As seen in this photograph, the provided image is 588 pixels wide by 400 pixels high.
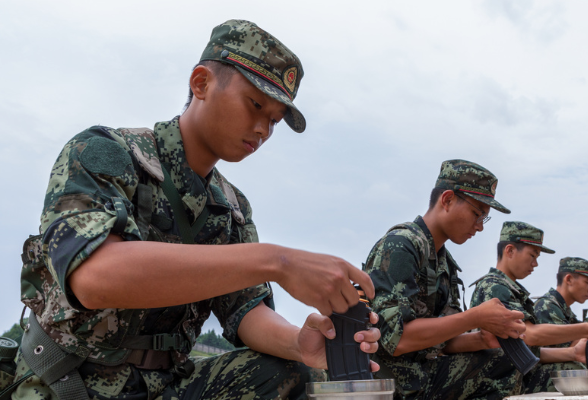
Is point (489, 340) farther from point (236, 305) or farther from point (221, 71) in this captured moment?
point (221, 71)

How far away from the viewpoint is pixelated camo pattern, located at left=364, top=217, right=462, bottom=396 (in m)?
4.15

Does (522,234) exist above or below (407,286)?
above

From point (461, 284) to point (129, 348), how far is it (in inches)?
144

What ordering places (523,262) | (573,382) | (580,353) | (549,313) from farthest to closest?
(549,313), (523,262), (580,353), (573,382)

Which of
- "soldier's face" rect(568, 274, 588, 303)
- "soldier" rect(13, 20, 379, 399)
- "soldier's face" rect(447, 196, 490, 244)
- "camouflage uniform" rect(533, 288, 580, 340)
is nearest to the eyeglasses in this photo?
"soldier's face" rect(447, 196, 490, 244)

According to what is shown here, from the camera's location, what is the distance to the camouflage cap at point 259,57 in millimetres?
2533

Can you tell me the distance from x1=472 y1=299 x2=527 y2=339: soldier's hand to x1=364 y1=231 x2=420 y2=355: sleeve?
53cm

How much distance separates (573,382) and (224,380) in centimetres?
247

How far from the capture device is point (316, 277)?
180 cm

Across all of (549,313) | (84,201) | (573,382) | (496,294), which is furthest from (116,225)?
(549,313)

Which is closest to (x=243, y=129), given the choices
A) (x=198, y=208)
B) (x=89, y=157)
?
(x=198, y=208)

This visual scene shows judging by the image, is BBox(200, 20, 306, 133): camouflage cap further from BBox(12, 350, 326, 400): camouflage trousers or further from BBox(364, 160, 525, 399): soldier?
BBox(364, 160, 525, 399): soldier

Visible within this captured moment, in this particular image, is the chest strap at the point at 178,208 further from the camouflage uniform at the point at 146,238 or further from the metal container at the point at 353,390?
the metal container at the point at 353,390

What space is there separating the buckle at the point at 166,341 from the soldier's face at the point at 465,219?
3140mm
